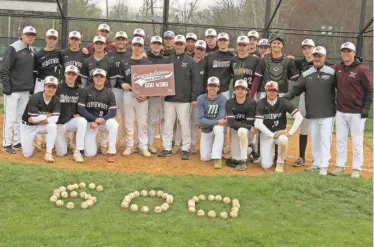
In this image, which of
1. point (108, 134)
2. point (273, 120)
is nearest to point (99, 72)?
point (108, 134)

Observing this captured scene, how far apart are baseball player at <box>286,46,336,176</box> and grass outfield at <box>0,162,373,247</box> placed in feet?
2.10

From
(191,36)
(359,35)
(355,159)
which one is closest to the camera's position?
(355,159)

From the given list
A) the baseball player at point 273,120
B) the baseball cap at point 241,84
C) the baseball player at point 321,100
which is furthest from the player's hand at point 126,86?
the baseball player at point 321,100

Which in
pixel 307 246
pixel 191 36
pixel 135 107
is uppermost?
pixel 191 36

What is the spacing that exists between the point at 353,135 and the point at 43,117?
16.7 ft

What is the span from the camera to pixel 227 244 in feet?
15.3

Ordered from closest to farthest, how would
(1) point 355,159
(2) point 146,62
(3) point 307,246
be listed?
(3) point 307,246, (1) point 355,159, (2) point 146,62

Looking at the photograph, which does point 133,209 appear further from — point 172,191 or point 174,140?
point 174,140

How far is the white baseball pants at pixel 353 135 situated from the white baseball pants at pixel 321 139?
0.54 feet

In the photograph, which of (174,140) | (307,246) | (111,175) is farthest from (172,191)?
(174,140)

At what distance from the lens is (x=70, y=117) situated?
7.96 meters

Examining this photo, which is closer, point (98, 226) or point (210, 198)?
point (98, 226)

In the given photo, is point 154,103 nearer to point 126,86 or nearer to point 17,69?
point 126,86

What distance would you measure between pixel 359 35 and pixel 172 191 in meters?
8.66
